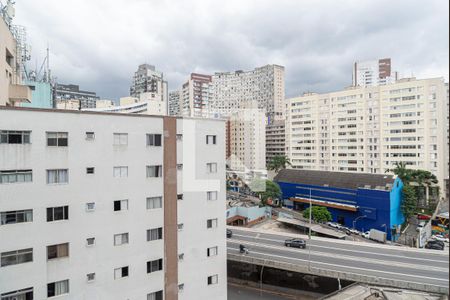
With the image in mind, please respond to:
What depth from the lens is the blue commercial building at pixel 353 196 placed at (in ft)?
96.1

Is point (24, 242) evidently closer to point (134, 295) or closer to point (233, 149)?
point (134, 295)

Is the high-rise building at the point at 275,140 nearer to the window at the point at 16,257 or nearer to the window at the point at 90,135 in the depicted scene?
the window at the point at 90,135

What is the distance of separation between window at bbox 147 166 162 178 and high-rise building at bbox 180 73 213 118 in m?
67.1

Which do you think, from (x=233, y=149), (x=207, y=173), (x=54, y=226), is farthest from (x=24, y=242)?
(x=233, y=149)

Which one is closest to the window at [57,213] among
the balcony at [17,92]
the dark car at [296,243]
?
the balcony at [17,92]

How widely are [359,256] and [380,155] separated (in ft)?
88.1

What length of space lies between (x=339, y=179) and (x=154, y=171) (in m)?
28.2

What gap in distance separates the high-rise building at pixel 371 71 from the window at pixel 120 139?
3730 inches

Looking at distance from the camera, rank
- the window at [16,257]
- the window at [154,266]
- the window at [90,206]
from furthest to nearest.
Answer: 1. the window at [154,266]
2. the window at [90,206]
3. the window at [16,257]

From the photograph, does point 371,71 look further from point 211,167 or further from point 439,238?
point 211,167

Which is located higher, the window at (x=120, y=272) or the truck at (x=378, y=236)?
the window at (x=120, y=272)

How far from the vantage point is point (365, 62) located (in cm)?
9650

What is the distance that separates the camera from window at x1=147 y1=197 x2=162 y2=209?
11.8 meters

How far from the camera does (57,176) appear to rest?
10078 millimetres
